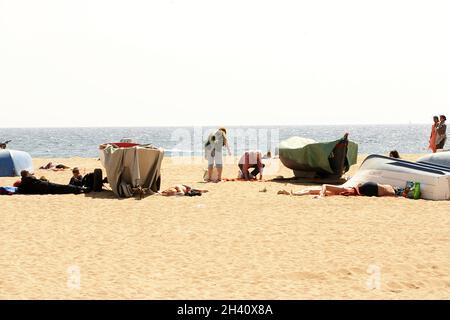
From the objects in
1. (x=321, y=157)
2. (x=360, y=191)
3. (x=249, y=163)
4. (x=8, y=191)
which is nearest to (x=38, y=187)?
(x=8, y=191)

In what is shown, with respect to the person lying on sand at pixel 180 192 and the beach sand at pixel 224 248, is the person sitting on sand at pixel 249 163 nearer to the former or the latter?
the person lying on sand at pixel 180 192

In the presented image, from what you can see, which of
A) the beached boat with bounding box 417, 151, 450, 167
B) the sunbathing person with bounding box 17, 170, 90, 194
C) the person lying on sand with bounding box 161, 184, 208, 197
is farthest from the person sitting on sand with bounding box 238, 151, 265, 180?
the sunbathing person with bounding box 17, 170, 90, 194

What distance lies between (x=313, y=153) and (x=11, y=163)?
32.7 ft

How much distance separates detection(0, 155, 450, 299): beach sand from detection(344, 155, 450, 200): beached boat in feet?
2.11

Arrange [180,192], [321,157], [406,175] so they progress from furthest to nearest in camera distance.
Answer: [321,157] < [180,192] < [406,175]

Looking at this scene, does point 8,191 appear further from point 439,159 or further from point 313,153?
point 439,159

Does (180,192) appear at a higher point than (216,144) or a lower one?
lower

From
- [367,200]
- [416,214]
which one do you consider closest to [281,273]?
[416,214]

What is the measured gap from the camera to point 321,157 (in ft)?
64.1

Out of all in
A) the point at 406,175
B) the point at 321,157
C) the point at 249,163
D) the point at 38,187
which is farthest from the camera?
the point at 249,163

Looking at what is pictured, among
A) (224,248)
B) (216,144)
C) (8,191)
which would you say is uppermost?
(216,144)

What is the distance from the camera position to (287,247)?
32.0 feet

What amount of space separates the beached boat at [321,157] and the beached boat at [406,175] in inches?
101
